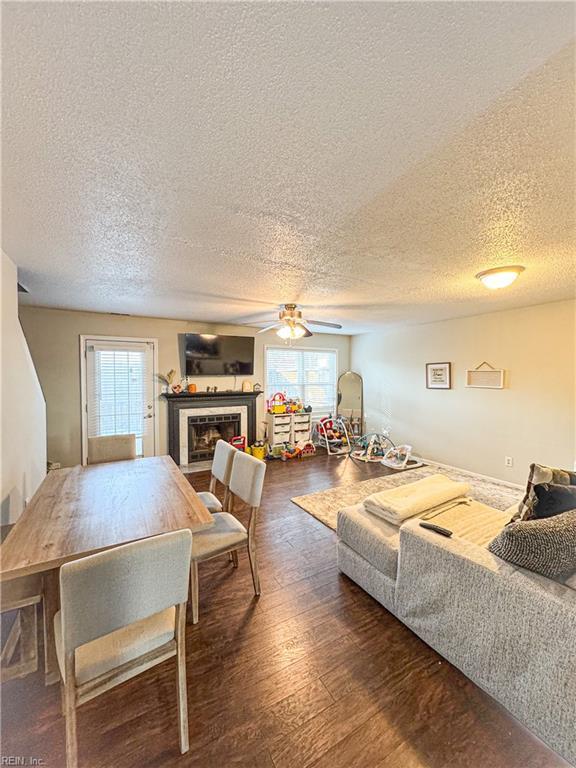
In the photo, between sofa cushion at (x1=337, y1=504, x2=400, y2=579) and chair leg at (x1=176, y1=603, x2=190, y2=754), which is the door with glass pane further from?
chair leg at (x1=176, y1=603, x2=190, y2=754)

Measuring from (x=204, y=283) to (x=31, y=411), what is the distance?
1.86m

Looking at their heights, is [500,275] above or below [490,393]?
above

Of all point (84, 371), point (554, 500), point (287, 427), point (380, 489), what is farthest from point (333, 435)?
point (554, 500)

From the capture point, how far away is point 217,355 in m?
5.16

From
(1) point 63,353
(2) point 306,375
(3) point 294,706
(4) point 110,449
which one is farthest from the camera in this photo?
(2) point 306,375

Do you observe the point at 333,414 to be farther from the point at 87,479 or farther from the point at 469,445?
the point at 87,479

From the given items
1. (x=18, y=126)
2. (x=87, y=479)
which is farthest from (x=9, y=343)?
(x=18, y=126)

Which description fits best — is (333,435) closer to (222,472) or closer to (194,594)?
(222,472)

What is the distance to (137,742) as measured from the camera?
125 cm

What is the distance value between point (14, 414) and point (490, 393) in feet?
17.5

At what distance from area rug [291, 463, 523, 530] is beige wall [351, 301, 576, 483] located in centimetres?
20

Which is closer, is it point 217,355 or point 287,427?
point 217,355

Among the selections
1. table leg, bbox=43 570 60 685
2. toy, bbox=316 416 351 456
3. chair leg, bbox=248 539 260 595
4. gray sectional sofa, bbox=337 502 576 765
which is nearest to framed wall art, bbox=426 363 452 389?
toy, bbox=316 416 351 456

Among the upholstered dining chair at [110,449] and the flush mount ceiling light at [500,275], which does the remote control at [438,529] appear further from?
the upholstered dining chair at [110,449]
